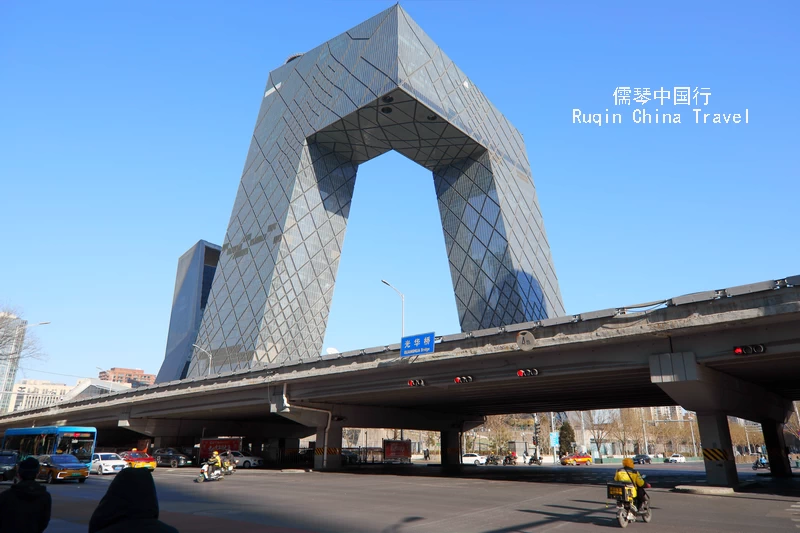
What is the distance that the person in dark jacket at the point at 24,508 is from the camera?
573cm

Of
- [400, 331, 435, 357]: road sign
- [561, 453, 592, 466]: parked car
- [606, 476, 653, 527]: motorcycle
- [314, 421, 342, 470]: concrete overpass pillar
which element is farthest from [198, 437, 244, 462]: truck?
[606, 476, 653, 527]: motorcycle

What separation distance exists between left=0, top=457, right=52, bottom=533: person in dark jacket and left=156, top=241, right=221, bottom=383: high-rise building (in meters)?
103

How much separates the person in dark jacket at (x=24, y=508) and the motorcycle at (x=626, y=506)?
13142mm

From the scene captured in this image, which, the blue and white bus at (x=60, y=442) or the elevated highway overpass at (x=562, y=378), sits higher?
the elevated highway overpass at (x=562, y=378)

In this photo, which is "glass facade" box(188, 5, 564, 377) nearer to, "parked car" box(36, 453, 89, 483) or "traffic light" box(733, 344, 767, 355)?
"parked car" box(36, 453, 89, 483)

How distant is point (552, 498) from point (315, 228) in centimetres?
5844

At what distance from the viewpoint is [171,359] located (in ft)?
353

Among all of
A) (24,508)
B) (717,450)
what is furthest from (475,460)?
(24,508)

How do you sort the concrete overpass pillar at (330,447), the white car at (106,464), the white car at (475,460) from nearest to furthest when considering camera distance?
1. the white car at (106,464)
2. the concrete overpass pillar at (330,447)
3. the white car at (475,460)

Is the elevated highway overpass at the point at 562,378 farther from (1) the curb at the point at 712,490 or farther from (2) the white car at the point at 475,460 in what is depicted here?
(2) the white car at the point at 475,460

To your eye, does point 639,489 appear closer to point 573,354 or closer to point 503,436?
point 573,354

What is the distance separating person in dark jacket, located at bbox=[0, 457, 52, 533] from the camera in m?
5.73

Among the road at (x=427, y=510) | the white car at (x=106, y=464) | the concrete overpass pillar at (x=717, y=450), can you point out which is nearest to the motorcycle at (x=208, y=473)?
the road at (x=427, y=510)

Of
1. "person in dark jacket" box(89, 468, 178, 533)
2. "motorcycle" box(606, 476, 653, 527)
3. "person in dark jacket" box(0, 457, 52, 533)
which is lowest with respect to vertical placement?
"motorcycle" box(606, 476, 653, 527)
